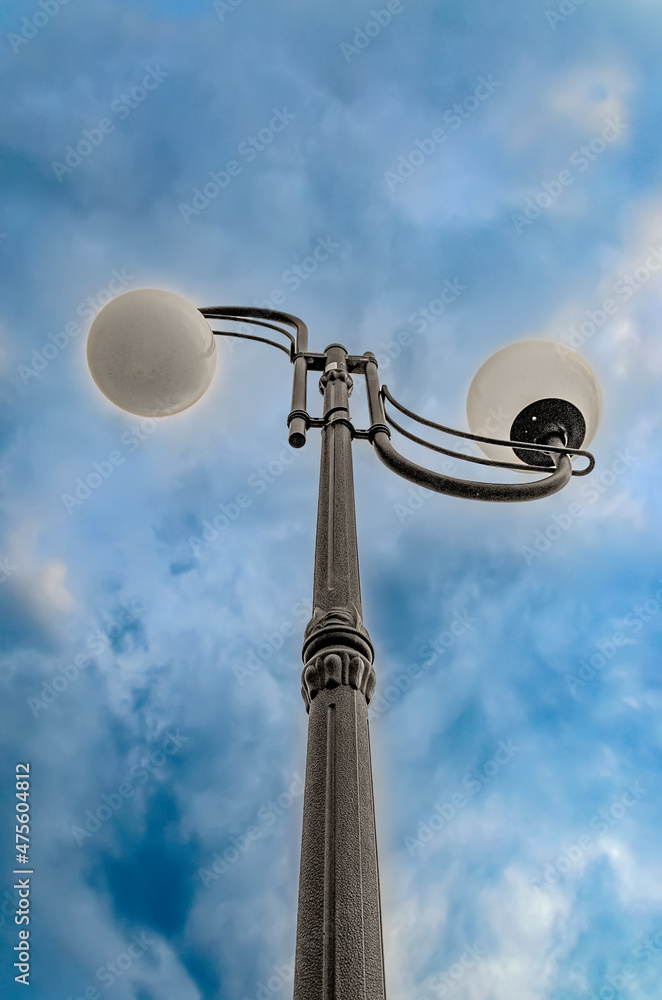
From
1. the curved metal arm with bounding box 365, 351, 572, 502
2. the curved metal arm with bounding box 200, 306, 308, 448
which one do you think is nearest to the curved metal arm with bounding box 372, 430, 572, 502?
the curved metal arm with bounding box 365, 351, 572, 502

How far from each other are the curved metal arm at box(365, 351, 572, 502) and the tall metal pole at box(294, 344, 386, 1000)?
0.51 metres

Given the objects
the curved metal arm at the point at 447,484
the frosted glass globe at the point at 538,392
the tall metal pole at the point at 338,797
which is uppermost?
the frosted glass globe at the point at 538,392

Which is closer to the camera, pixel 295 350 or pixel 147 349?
pixel 147 349

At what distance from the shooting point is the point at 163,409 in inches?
149

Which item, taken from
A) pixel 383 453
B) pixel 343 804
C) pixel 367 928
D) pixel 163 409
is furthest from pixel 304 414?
pixel 367 928

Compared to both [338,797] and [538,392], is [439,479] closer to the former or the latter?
[538,392]

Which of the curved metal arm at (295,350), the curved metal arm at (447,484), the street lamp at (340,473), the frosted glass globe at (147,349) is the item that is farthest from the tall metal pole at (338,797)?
the frosted glass globe at (147,349)

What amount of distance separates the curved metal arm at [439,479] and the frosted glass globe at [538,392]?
484 mm

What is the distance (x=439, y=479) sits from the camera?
3268 millimetres

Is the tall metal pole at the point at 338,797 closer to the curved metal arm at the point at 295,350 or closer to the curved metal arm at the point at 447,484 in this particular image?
the curved metal arm at the point at 447,484

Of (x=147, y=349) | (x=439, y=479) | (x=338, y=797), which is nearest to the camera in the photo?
(x=338, y=797)

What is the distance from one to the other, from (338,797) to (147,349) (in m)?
2.44

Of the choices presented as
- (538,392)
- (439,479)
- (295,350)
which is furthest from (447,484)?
(295,350)

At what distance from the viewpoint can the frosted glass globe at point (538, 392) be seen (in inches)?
167
